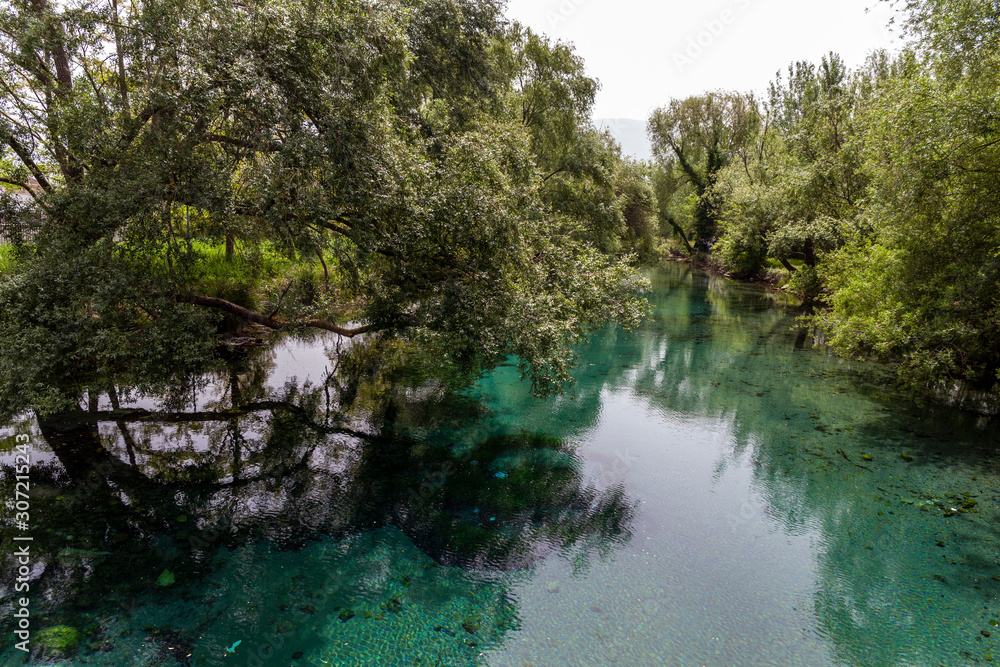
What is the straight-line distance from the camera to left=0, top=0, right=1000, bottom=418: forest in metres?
7.48

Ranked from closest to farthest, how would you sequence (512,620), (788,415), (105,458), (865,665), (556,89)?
(865,665) → (512,620) → (105,458) → (788,415) → (556,89)

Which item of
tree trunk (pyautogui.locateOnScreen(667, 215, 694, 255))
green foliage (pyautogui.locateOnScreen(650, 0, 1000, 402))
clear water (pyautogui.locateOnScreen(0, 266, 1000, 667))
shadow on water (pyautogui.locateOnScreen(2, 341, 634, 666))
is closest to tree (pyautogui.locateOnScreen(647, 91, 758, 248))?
tree trunk (pyautogui.locateOnScreen(667, 215, 694, 255))

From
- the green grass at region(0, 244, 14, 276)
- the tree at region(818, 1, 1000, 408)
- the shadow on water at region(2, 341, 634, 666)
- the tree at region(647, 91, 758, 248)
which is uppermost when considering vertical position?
the tree at region(647, 91, 758, 248)

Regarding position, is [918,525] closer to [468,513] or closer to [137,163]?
[468,513]

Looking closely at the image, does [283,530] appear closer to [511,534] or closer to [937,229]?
[511,534]

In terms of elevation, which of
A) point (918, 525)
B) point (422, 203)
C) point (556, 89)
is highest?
point (556, 89)

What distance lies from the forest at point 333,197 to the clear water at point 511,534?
5.59ft

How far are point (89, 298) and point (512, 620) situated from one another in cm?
763

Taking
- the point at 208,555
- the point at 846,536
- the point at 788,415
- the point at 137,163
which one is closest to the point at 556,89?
the point at 788,415

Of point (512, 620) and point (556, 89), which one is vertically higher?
point (556, 89)

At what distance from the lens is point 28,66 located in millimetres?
7930

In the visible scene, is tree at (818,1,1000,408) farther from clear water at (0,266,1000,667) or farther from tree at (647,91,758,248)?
tree at (647,91,758,248)

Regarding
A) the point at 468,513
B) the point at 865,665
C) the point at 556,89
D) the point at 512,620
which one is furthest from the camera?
the point at 556,89

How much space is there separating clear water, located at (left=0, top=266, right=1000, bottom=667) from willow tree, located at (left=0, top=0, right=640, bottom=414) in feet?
6.31
